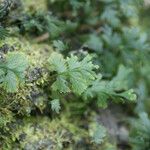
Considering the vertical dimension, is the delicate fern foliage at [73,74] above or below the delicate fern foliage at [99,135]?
above

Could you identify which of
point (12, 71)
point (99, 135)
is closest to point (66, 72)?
point (12, 71)

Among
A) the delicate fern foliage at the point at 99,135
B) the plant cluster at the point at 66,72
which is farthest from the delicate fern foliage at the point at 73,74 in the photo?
the delicate fern foliage at the point at 99,135

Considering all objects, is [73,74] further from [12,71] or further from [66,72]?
[12,71]

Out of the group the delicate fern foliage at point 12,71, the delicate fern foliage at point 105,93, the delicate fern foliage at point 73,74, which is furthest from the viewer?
the delicate fern foliage at point 105,93

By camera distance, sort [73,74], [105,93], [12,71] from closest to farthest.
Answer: [12,71]
[73,74]
[105,93]

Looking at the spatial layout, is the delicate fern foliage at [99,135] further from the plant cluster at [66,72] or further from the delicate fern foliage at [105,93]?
the delicate fern foliage at [105,93]

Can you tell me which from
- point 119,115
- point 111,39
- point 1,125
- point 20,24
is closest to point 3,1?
point 20,24

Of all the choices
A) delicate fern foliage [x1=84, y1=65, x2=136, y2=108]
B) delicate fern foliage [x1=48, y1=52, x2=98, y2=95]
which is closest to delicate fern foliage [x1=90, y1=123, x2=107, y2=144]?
delicate fern foliage [x1=84, y1=65, x2=136, y2=108]
